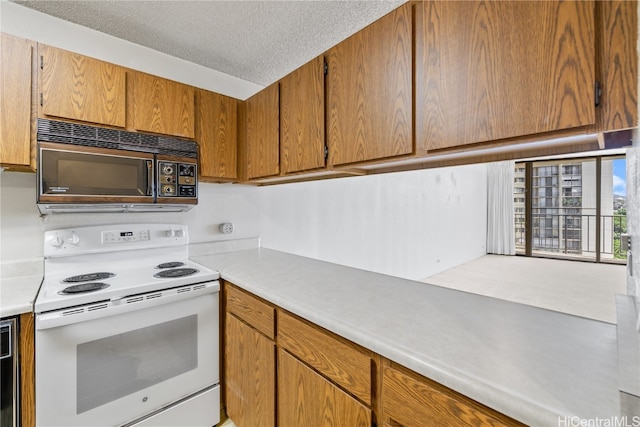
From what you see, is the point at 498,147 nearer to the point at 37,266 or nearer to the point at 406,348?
the point at 406,348

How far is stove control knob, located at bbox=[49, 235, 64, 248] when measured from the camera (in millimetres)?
1610

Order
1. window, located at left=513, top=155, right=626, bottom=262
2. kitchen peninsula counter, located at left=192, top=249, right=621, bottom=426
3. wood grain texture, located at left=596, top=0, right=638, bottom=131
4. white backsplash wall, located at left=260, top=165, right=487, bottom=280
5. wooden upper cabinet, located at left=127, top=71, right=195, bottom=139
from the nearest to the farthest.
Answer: kitchen peninsula counter, located at left=192, top=249, right=621, bottom=426 → wood grain texture, located at left=596, top=0, right=638, bottom=131 → wooden upper cabinet, located at left=127, top=71, right=195, bottom=139 → white backsplash wall, located at left=260, top=165, right=487, bottom=280 → window, located at left=513, top=155, right=626, bottom=262

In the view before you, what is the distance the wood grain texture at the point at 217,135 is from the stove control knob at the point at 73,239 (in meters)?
0.82

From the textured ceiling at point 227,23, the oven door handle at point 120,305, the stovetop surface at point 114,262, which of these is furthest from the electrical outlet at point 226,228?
the textured ceiling at point 227,23

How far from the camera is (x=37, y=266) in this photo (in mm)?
1604

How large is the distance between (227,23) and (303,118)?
32.4 inches

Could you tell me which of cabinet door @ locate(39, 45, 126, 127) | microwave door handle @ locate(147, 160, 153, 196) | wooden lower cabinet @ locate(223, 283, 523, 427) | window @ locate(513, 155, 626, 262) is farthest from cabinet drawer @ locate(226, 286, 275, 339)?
window @ locate(513, 155, 626, 262)

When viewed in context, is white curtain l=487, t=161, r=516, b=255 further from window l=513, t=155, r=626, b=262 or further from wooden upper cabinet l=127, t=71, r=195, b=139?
wooden upper cabinet l=127, t=71, r=195, b=139

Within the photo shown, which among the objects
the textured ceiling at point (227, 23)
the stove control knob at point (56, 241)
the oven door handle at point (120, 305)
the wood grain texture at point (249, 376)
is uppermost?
the textured ceiling at point (227, 23)

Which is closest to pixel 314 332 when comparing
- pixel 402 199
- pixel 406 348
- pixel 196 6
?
pixel 406 348

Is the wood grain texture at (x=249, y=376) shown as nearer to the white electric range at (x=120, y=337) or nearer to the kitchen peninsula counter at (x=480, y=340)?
the white electric range at (x=120, y=337)

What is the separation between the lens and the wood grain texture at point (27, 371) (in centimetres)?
112

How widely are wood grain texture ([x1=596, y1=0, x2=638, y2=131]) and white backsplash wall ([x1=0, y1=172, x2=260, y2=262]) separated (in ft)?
7.53

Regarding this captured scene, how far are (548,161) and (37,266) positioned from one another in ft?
27.9
